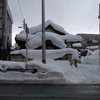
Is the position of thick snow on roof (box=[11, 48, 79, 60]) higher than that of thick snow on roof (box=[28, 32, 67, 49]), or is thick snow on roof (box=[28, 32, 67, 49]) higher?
thick snow on roof (box=[28, 32, 67, 49])

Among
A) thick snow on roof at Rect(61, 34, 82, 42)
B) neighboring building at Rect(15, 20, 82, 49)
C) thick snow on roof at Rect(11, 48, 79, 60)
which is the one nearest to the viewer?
thick snow on roof at Rect(11, 48, 79, 60)

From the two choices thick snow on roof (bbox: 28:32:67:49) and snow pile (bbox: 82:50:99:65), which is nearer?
thick snow on roof (bbox: 28:32:67:49)

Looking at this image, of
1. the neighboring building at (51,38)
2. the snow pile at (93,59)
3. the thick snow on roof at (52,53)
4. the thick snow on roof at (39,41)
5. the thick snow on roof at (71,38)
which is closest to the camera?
the thick snow on roof at (52,53)

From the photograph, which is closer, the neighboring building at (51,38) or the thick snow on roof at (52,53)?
the thick snow on roof at (52,53)

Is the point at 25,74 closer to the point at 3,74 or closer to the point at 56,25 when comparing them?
the point at 3,74

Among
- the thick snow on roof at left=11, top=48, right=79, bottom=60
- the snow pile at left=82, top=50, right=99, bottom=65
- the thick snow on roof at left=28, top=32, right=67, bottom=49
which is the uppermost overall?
the thick snow on roof at left=28, top=32, right=67, bottom=49

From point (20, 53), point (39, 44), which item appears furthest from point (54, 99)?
point (39, 44)

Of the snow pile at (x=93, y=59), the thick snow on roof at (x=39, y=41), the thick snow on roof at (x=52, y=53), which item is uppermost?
the thick snow on roof at (x=39, y=41)

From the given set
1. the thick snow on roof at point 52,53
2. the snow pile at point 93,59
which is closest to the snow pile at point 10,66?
the thick snow on roof at point 52,53

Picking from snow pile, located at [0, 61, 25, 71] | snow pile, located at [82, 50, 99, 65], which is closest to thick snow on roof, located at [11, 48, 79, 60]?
snow pile, located at [0, 61, 25, 71]

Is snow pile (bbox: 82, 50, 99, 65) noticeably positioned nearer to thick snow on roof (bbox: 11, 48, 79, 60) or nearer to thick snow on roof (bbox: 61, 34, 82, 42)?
thick snow on roof (bbox: 61, 34, 82, 42)

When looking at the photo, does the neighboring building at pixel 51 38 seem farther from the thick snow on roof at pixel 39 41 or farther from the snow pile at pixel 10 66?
the snow pile at pixel 10 66

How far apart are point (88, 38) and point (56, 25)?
53530 millimetres

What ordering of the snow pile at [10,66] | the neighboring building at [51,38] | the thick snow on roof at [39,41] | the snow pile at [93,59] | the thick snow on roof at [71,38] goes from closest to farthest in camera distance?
the snow pile at [10,66] → the thick snow on roof at [39,41] → the neighboring building at [51,38] → the thick snow on roof at [71,38] → the snow pile at [93,59]
